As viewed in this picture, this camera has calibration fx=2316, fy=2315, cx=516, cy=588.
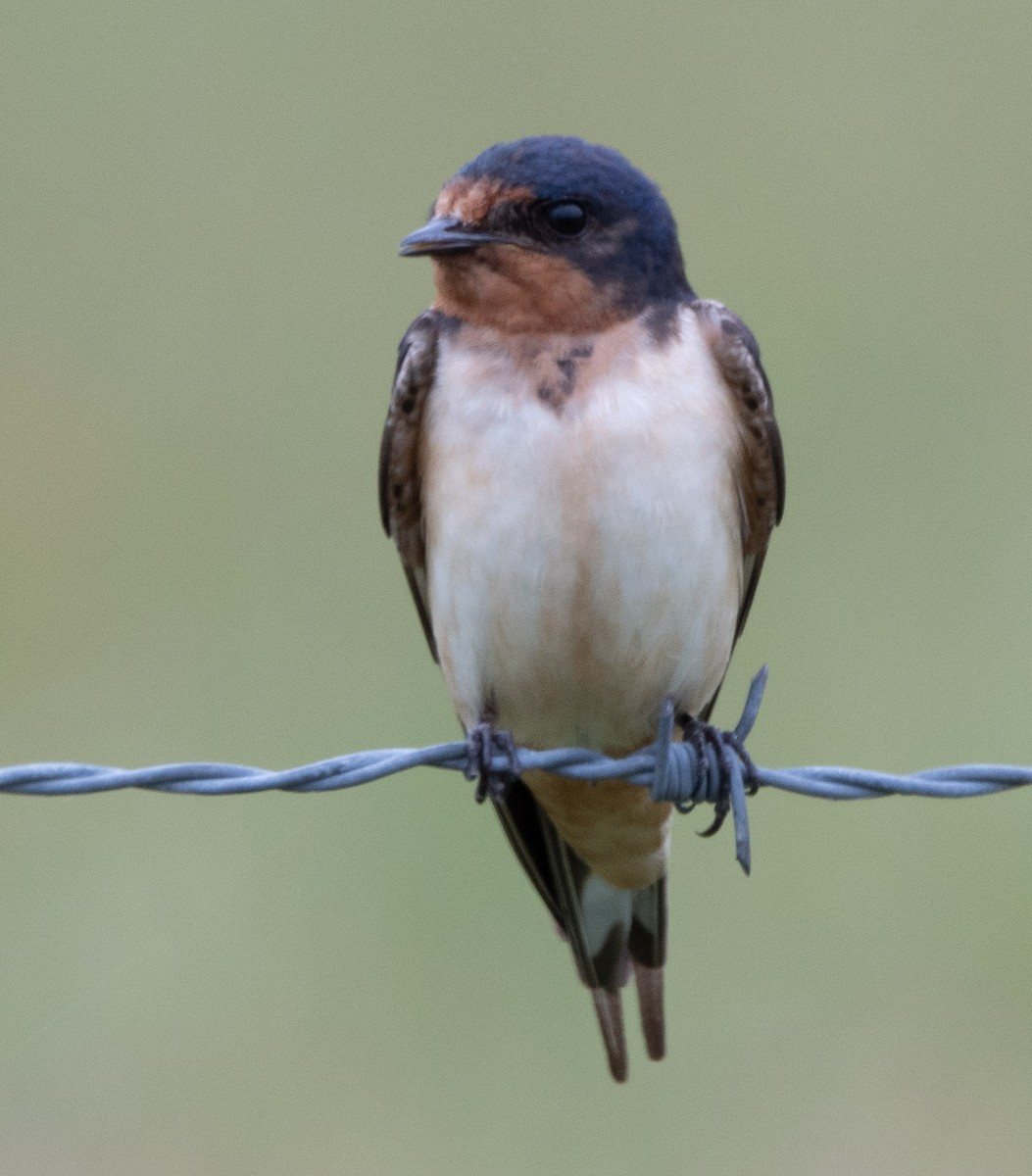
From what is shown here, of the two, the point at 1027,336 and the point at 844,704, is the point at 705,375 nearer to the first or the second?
the point at 844,704

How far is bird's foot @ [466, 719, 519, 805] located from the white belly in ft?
0.49

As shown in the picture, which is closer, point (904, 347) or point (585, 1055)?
point (585, 1055)

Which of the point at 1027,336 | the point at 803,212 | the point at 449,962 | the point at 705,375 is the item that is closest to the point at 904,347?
the point at 1027,336

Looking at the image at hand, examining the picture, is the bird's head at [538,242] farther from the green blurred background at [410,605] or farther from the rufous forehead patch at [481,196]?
the green blurred background at [410,605]

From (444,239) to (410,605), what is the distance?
10.1 feet

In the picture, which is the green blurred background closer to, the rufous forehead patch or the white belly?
the white belly

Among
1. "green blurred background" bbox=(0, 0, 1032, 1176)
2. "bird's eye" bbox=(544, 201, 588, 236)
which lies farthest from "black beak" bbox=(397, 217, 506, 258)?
"green blurred background" bbox=(0, 0, 1032, 1176)

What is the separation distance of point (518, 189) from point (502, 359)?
325 mm

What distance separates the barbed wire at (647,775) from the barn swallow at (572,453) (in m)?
0.33

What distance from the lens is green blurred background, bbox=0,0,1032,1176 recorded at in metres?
6.06

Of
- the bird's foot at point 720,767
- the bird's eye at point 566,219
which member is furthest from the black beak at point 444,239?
the bird's foot at point 720,767

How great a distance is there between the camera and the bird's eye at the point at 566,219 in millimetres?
4391

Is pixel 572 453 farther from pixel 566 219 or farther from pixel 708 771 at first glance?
pixel 708 771

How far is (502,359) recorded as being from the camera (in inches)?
170
